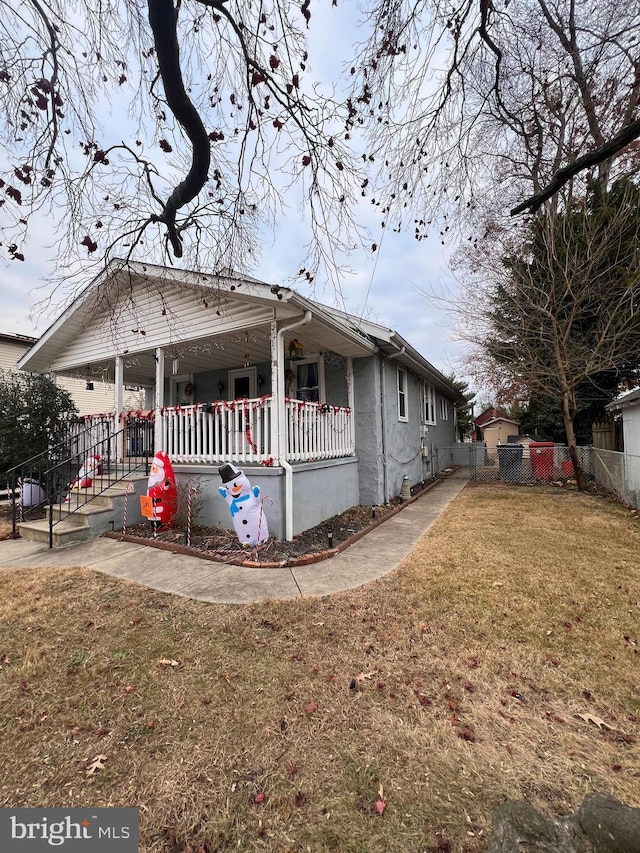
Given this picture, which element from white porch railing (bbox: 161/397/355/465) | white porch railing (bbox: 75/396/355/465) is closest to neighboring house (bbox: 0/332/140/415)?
white porch railing (bbox: 75/396/355/465)

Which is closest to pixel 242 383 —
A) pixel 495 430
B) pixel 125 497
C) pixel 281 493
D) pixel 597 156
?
pixel 125 497

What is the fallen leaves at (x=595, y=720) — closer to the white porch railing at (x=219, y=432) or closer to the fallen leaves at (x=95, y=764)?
the fallen leaves at (x=95, y=764)

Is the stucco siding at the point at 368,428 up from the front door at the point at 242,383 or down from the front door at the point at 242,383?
down

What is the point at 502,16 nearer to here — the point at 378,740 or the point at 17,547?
the point at 378,740

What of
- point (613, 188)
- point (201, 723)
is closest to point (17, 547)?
point (201, 723)

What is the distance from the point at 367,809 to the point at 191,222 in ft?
17.6

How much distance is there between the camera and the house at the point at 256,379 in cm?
606

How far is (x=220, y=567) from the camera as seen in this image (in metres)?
4.96

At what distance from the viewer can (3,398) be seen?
28.1 ft

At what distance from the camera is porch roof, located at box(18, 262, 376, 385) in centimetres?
585

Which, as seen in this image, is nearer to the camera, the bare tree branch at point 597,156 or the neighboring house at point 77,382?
the bare tree branch at point 597,156

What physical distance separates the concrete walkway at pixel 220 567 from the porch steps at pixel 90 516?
0.23 metres

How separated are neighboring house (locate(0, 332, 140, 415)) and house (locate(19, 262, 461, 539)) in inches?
51.3

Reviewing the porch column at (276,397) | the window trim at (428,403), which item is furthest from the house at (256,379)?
the window trim at (428,403)
